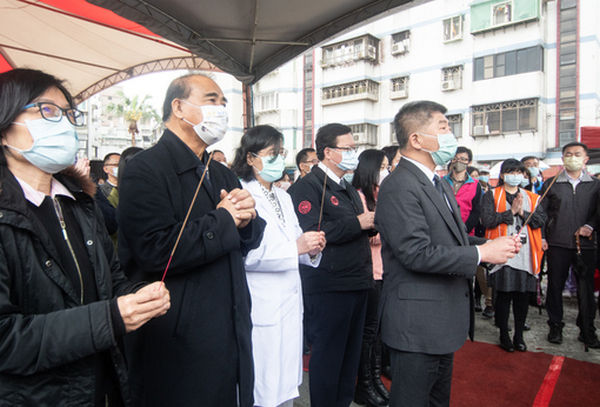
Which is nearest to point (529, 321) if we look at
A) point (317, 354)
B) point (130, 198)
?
point (317, 354)

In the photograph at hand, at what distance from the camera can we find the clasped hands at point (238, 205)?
158 centimetres

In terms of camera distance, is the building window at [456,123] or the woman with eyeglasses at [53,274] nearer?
the woman with eyeglasses at [53,274]

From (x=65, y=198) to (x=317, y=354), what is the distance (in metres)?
1.94

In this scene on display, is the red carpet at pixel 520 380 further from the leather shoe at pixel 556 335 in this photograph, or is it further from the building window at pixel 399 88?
the building window at pixel 399 88

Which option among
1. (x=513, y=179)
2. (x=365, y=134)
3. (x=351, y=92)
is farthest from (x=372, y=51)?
(x=513, y=179)

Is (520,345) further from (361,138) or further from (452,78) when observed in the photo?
(361,138)

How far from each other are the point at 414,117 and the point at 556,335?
357 centimetres

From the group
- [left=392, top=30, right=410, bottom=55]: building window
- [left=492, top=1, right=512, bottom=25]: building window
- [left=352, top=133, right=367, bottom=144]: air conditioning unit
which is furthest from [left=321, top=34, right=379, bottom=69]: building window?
[left=492, top=1, right=512, bottom=25]: building window

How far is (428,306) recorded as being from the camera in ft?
6.55

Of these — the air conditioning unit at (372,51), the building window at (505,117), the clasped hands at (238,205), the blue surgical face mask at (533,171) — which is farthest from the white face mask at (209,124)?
the air conditioning unit at (372,51)

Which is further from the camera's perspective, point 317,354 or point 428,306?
point 317,354

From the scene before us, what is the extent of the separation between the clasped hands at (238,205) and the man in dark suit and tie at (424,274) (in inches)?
32.5

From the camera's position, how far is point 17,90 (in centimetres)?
127

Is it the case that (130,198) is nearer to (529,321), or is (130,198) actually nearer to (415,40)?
(529,321)
